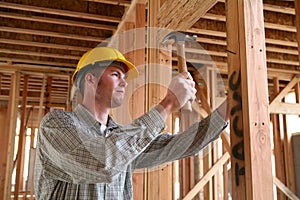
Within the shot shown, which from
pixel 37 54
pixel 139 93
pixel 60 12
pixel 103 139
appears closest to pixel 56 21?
pixel 60 12

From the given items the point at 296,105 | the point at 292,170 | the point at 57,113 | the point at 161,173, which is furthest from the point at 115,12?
the point at 292,170

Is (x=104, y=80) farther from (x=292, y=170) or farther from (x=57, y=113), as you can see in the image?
(x=292, y=170)

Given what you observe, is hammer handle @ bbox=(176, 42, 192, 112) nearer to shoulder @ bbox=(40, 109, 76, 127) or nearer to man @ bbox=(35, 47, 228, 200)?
man @ bbox=(35, 47, 228, 200)

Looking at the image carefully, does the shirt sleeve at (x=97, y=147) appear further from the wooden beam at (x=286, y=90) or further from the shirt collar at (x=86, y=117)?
the wooden beam at (x=286, y=90)

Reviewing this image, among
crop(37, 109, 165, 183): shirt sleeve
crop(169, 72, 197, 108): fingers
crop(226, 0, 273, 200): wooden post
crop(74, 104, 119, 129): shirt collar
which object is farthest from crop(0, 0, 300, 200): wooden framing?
crop(74, 104, 119, 129): shirt collar

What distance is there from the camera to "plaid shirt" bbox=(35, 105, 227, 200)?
111cm

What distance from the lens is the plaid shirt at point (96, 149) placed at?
1.11 metres

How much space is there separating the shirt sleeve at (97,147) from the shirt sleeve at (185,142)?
29cm

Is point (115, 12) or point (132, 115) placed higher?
point (115, 12)

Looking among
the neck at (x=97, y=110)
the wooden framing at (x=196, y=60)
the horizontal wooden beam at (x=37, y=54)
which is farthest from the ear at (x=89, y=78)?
the horizontal wooden beam at (x=37, y=54)

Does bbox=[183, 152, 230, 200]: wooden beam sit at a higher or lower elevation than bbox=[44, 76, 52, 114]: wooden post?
lower

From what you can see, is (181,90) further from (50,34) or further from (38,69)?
(38,69)

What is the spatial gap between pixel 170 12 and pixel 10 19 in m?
2.95

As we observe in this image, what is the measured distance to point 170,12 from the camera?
192 centimetres
